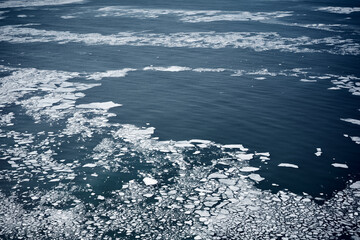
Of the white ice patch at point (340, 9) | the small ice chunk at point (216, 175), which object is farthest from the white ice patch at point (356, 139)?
the white ice patch at point (340, 9)

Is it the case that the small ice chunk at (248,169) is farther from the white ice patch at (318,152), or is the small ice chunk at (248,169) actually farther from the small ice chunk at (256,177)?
the white ice patch at (318,152)

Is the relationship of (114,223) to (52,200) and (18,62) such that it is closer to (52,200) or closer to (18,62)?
(52,200)

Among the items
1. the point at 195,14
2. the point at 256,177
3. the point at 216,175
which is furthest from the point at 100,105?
the point at 195,14

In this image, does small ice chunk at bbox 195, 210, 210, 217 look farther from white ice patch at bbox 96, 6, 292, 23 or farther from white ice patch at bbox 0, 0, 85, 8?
white ice patch at bbox 0, 0, 85, 8

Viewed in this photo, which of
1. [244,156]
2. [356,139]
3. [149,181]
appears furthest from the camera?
[356,139]

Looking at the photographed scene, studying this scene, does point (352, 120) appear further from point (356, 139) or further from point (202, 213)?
point (202, 213)

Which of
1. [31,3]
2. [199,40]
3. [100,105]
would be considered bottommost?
[100,105]
